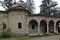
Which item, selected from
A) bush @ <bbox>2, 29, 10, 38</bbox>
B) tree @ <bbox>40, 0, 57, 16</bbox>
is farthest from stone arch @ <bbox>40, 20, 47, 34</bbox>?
tree @ <bbox>40, 0, 57, 16</bbox>

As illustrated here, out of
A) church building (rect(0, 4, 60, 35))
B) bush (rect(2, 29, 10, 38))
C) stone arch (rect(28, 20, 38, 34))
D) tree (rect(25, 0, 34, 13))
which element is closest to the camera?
bush (rect(2, 29, 10, 38))

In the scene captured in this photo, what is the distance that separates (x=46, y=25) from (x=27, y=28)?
5981 mm

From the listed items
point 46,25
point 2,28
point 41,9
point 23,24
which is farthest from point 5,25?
point 41,9

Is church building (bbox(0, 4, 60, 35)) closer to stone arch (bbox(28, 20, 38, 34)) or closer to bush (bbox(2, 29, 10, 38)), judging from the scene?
stone arch (bbox(28, 20, 38, 34))

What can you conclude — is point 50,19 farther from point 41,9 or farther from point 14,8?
point 41,9

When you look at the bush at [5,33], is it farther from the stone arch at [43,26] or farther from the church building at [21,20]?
the stone arch at [43,26]

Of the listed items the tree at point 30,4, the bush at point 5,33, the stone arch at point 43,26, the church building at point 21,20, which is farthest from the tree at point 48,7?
the bush at point 5,33

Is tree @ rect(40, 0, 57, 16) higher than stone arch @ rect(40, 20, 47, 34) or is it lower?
higher

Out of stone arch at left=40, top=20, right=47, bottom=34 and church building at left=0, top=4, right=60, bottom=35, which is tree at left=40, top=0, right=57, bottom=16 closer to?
stone arch at left=40, top=20, right=47, bottom=34

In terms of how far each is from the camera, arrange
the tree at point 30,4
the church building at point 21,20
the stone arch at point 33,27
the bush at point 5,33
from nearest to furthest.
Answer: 1. the bush at point 5,33
2. the church building at point 21,20
3. the stone arch at point 33,27
4. the tree at point 30,4

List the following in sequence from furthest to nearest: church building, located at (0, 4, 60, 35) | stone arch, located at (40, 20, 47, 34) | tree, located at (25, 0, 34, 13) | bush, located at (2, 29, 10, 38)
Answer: tree, located at (25, 0, 34, 13) → stone arch, located at (40, 20, 47, 34) → church building, located at (0, 4, 60, 35) → bush, located at (2, 29, 10, 38)

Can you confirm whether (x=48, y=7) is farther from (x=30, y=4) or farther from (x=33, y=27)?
(x=33, y=27)

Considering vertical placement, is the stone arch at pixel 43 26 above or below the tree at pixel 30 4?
below

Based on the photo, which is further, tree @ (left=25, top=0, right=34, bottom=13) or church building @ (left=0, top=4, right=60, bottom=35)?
tree @ (left=25, top=0, right=34, bottom=13)
